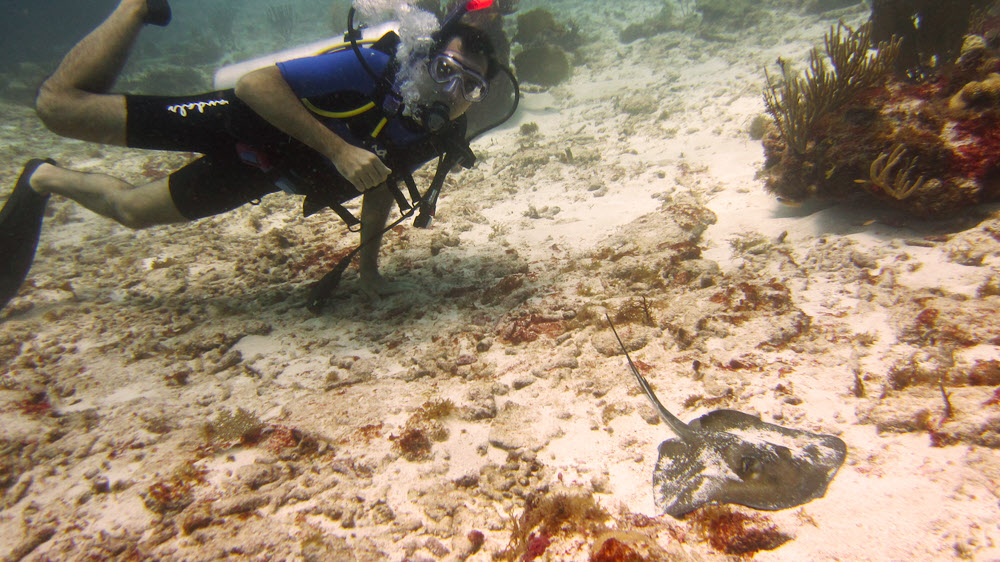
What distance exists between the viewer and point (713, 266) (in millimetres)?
3430

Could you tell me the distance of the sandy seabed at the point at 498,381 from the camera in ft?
5.88

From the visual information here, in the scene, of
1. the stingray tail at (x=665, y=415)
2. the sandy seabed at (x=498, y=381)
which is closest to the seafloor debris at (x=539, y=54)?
the sandy seabed at (x=498, y=381)

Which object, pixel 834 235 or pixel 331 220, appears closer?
pixel 834 235

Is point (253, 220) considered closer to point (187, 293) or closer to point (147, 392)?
point (187, 293)

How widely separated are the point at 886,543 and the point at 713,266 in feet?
7.36

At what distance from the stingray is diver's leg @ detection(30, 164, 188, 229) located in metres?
4.17

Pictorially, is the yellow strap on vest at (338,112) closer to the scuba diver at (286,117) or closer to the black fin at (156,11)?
the scuba diver at (286,117)

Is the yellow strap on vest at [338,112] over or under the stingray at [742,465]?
over

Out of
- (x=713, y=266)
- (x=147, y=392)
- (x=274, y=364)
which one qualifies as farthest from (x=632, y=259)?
(x=147, y=392)

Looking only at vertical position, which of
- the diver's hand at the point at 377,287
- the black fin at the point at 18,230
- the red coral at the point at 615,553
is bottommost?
the red coral at the point at 615,553

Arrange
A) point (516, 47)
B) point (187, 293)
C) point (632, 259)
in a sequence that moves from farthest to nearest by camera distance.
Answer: point (516, 47) → point (187, 293) → point (632, 259)

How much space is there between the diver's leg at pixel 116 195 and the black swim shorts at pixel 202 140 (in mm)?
173

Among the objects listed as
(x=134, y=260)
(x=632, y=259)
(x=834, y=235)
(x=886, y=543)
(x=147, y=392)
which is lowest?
(x=886, y=543)

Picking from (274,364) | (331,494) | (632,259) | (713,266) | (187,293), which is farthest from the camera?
(187,293)
